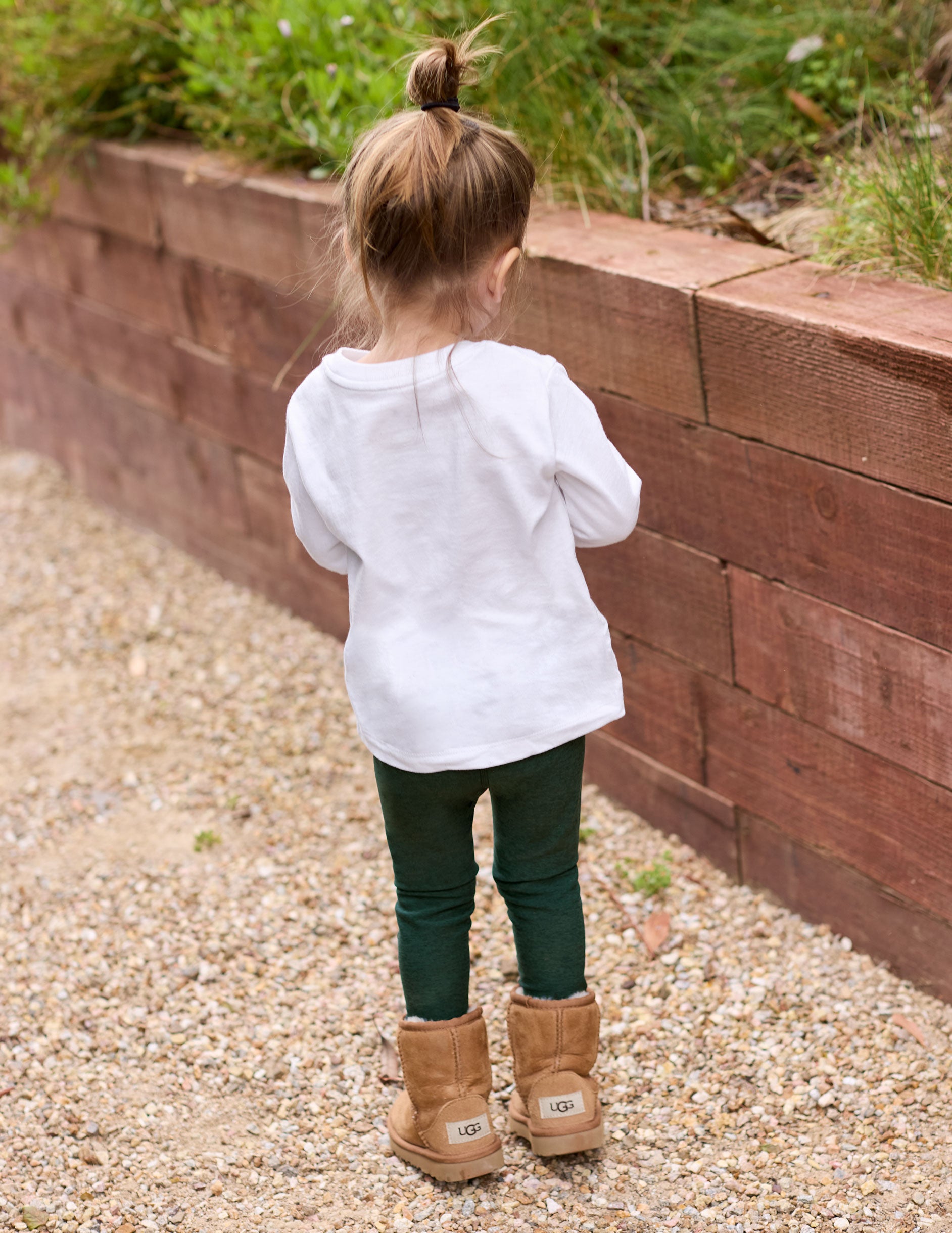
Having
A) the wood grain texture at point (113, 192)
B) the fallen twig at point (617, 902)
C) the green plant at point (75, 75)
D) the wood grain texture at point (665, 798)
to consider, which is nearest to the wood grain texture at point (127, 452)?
the wood grain texture at point (113, 192)

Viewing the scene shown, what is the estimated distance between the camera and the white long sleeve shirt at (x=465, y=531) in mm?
1735

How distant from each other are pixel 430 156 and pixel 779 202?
5.42ft

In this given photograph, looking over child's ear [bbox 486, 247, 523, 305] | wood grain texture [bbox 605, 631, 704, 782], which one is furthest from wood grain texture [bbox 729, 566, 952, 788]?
child's ear [bbox 486, 247, 523, 305]

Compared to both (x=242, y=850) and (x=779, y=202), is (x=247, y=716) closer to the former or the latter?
(x=242, y=850)

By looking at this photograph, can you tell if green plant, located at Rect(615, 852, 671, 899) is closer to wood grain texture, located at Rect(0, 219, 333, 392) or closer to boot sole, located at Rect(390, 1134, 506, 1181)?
boot sole, located at Rect(390, 1134, 506, 1181)

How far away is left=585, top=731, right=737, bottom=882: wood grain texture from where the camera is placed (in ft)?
9.23

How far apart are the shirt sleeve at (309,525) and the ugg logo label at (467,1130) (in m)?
0.89

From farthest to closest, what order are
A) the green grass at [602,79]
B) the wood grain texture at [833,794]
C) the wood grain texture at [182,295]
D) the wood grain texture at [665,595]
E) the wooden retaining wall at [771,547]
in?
the wood grain texture at [182,295], the green grass at [602,79], the wood grain texture at [665,595], the wood grain texture at [833,794], the wooden retaining wall at [771,547]

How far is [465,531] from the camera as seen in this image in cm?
178

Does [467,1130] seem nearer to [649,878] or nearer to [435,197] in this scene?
[649,878]

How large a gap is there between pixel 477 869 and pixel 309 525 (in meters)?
0.59

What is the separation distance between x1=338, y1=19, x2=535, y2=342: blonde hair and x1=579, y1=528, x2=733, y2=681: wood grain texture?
1.01 metres

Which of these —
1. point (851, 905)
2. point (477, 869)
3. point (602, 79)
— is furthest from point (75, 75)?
point (851, 905)

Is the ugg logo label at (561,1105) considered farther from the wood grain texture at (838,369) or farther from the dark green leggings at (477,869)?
the wood grain texture at (838,369)
